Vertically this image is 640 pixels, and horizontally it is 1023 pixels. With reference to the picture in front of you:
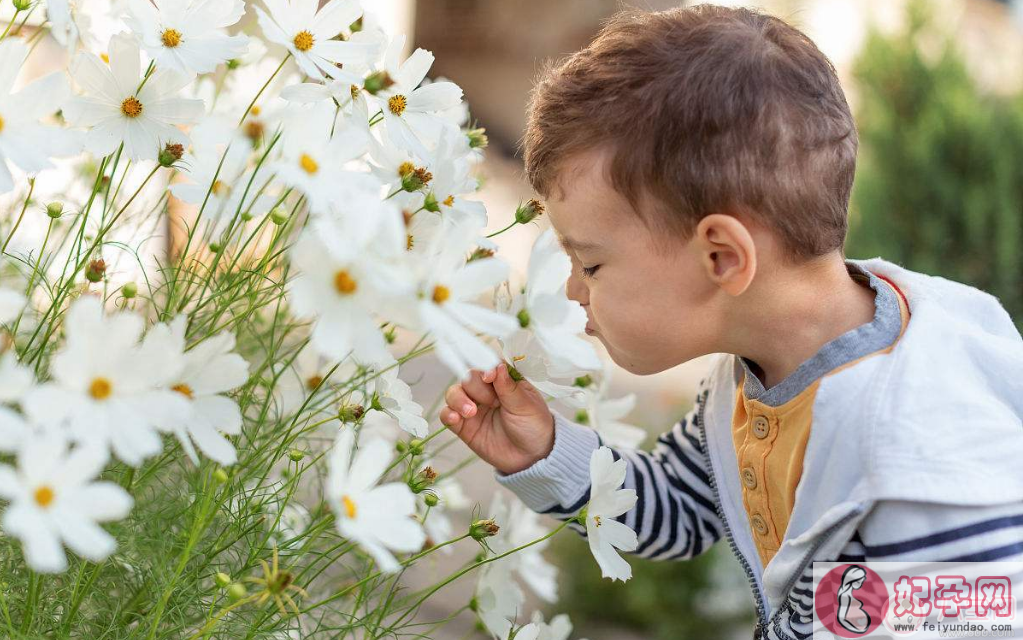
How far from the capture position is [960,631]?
0.56 metres

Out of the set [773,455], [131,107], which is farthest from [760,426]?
[131,107]

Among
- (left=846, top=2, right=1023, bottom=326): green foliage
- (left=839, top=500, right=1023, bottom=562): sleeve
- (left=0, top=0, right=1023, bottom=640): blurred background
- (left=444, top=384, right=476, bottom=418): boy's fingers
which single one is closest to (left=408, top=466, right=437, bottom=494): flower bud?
(left=444, top=384, right=476, bottom=418): boy's fingers

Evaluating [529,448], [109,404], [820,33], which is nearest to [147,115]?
[109,404]

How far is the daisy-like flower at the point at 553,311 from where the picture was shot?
1.27 ft

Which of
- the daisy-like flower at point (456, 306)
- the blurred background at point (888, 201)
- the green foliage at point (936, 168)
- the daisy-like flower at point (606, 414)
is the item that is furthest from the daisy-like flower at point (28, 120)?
the green foliage at point (936, 168)

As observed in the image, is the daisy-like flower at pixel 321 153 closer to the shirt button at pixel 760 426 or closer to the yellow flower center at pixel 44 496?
the yellow flower center at pixel 44 496

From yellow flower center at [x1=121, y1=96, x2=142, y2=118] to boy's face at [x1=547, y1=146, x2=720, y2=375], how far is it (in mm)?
270

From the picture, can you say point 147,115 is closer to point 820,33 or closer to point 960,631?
point 960,631

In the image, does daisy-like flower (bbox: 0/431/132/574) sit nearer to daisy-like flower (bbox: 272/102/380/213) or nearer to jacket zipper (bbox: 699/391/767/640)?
daisy-like flower (bbox: 272/102/380/213)

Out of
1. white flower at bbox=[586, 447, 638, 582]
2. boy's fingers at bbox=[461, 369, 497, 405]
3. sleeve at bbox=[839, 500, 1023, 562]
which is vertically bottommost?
sleeve at bbox=[839, 500, 1023, 562]

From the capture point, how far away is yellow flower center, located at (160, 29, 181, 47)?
42cm

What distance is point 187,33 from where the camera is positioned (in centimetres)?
42

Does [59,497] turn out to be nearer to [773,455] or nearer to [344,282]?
[344,282]

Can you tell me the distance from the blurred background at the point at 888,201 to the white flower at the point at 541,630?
0.93m
